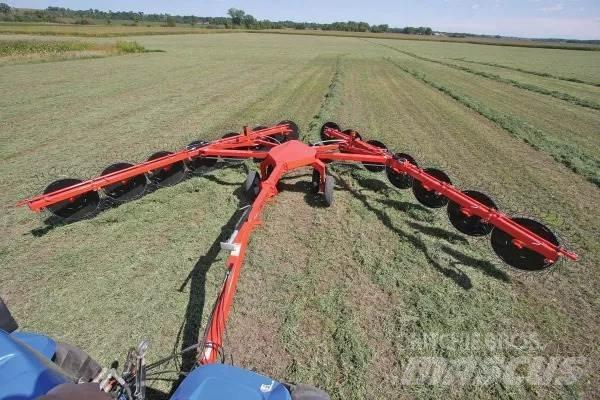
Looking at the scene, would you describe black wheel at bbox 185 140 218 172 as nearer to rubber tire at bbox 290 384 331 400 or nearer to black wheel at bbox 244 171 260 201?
black wheel at bbox 244 171 260 201

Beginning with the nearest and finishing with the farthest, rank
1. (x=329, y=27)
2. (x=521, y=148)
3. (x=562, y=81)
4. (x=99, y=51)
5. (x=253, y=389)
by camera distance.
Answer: (x=253, y=389) → (x=521, y=148) → (x=562, y=81) → (x=99, y=51) → (x=329, y=27)

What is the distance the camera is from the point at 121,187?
21.4 ft

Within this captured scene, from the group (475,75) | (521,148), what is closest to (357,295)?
(521,148)

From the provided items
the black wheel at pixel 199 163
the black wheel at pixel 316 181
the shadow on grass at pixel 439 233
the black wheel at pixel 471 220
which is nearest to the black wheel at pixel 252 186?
the black wheel at pixel 316 181

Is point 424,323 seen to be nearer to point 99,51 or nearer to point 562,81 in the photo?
point 562,81

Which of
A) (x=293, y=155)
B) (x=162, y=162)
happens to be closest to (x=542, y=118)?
(x=293, y=155)

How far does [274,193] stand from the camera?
608 centimetres

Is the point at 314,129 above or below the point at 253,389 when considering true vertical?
below

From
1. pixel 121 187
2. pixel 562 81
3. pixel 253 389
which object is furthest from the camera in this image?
pixel 562 81

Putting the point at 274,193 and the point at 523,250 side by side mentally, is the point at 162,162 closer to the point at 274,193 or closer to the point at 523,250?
the point at 274,193

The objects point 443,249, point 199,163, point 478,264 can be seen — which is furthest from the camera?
point 199,163

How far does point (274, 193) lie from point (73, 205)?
3139 millimetres

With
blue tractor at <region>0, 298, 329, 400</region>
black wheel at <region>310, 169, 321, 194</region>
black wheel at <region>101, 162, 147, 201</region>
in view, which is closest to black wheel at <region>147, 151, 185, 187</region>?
black wheel at <region>101, 162, 147, 201</region>

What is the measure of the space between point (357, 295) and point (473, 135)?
30.0 ft
